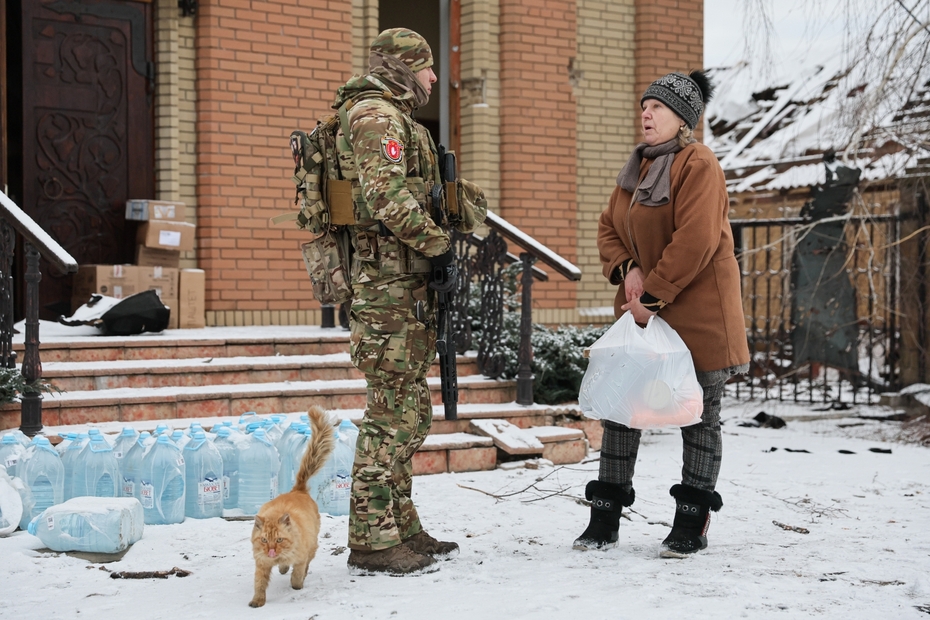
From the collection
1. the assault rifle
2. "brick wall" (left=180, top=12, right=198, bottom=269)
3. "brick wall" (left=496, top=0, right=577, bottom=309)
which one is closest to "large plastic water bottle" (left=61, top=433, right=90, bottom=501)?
the assault rifle

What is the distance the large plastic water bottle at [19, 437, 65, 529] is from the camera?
4449mm

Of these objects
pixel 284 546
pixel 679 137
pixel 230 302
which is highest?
pixel 679 137

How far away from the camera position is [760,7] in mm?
6684

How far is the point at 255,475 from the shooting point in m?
4.72

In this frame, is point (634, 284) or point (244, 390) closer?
point (634, 284)

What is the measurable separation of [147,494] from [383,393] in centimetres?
155

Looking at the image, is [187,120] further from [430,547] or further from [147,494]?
[430,547]

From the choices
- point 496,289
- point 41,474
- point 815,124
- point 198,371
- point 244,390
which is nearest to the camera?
point 41,474

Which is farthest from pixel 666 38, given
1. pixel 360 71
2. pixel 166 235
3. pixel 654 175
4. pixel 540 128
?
pixel 654 175

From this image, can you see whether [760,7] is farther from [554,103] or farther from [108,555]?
[108,555]

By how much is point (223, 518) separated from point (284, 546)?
4.85 feet

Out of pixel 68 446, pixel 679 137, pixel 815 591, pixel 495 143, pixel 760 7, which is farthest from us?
pixel 495 143

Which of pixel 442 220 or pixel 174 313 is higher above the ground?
pixel 442 220

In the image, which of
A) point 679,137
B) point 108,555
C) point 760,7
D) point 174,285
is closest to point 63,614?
point 108,555
